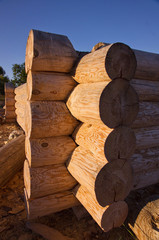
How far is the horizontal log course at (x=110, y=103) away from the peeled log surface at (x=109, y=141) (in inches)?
3.4

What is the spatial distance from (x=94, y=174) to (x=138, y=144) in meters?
1.17

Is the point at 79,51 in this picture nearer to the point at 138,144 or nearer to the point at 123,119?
the point at 123,119

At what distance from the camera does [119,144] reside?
5.72ft

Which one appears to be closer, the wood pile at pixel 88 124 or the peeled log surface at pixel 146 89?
the wood pile at pixel 88 124

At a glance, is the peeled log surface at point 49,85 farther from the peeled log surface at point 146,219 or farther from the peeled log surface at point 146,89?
the peeled log surface at point 146,219

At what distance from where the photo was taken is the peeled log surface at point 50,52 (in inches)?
78.7

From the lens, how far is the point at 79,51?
7.66ft

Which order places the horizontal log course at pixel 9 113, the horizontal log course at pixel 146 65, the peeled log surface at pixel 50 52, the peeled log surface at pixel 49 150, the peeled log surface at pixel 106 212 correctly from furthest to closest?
the horizontal log course at pixel 9 113 → the horizontal log course at pixel 146 65 → the peeled log surface at pixel 49 150 → the peeled log surface at pixel 50 52 → the peeled log surface at pixel 106 212

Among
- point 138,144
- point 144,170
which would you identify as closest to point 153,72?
point 138,144

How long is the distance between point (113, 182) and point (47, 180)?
2.96 ft

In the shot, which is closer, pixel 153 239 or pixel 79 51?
pixel 153 239

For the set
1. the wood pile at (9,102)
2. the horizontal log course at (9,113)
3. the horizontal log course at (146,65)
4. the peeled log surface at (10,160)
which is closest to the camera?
the horizontal log course at (146,65)

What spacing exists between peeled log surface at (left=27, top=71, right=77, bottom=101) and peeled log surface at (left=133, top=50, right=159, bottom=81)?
1.02 metres

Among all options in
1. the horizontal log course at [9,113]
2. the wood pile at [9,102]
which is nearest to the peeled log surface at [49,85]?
the wood pile at [9,102]
